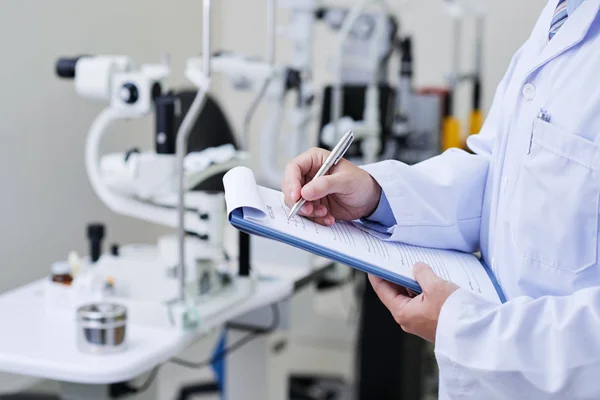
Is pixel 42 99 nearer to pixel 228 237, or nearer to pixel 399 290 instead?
pixel 228 237

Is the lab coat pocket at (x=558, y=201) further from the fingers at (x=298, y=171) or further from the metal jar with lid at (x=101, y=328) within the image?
the metal jar with lid at (x=101, y=328)

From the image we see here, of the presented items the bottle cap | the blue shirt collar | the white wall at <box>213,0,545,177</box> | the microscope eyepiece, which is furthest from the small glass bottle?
the white wall at <box>213,0,545,177</box>

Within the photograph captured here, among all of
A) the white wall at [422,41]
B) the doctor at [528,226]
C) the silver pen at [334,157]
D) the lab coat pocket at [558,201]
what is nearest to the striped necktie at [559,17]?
the doctor at [528,226]

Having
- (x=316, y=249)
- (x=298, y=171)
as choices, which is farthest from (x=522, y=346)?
(x=298, y=171)

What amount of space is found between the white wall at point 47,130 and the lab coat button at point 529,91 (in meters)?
1.69

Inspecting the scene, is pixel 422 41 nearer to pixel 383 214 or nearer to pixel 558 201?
pixel 383 214

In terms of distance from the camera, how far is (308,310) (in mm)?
2219

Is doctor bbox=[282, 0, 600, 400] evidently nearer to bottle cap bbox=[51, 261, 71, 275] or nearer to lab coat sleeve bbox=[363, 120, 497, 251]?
lab coat sleeve bbox=[363, 120, 497, 251]

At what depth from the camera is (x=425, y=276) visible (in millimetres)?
879

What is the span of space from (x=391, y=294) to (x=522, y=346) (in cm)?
18

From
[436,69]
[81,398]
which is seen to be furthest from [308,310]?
[436,69]

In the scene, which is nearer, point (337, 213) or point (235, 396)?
point (337, 213)

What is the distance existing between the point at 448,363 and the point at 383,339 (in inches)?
67.0

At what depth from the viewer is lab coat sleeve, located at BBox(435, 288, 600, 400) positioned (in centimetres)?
80
